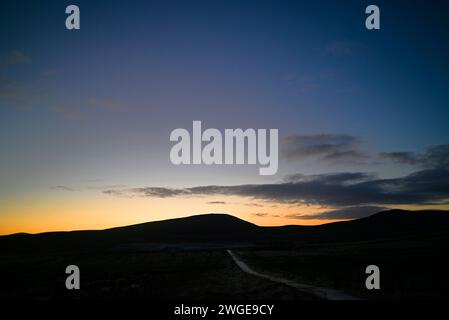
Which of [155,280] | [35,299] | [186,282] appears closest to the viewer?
[35,299]

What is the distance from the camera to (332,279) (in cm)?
2638

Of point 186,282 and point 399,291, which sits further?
point 186,282

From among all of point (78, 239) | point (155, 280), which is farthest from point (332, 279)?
point (78, 239)

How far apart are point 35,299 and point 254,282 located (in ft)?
50.1

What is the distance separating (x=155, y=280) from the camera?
32.8 m

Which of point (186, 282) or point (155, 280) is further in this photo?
point (155, 280)

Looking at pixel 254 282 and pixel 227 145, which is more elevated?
pixel 227 145
